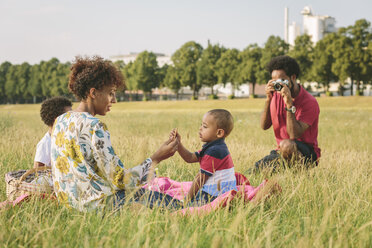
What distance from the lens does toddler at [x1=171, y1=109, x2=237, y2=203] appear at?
3746mm

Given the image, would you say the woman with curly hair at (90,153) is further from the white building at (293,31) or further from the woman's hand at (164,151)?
the white building at (293,31)

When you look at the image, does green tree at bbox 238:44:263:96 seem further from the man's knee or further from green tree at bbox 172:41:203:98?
the man's knee

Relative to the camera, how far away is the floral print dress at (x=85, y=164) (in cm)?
304

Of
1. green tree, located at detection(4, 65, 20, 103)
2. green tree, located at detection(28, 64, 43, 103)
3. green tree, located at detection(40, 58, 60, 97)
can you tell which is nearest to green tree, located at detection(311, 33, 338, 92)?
green tree, located at detection(40, 58, 60, 97)

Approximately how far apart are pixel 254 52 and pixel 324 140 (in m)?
49.4

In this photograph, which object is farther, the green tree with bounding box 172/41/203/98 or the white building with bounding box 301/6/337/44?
the white building with bounding box 301/6/337/44

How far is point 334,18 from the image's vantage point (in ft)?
332

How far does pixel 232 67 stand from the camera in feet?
195

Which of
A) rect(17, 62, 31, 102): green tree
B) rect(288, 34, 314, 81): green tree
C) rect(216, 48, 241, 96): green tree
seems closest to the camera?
rect(288, 34, 314, 81): green tree

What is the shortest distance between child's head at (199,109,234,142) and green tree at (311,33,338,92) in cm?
4943

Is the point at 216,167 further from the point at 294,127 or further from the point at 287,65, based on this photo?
the point at 287,65

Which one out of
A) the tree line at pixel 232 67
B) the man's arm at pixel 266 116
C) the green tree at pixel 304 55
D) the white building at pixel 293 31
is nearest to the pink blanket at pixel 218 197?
the man's arm at pixel 266 116

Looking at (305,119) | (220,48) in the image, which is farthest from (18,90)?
(305,119)

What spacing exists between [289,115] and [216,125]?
1.71m
